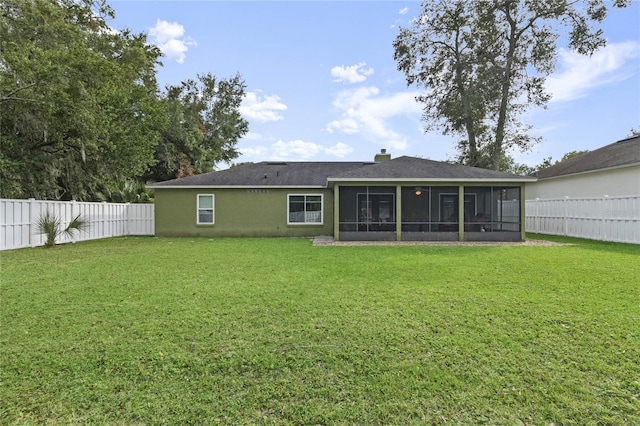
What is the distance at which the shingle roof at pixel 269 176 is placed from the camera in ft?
50.2

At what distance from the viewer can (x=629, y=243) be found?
11.2 meters

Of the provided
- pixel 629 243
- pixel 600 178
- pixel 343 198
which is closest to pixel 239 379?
pixel 343 198

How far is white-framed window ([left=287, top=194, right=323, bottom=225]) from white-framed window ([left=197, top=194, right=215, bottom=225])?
11.2 feet

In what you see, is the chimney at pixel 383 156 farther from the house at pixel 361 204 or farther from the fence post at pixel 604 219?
the fence post at pixel 604 219

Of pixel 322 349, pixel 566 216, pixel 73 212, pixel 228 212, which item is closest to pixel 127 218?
pixel 73 212

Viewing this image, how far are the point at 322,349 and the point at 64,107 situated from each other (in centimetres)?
1318

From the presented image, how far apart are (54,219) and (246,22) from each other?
32.8 feet

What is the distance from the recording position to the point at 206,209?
15.4 meters

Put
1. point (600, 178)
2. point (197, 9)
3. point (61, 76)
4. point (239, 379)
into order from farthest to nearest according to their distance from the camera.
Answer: point (600, 178), point (197, 9), point (61, 76), point (239, 379)

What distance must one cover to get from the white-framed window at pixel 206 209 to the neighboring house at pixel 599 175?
16.8 meters

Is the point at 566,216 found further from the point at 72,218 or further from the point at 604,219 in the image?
the point at 72,218

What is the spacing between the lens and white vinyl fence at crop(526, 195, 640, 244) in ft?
37.2

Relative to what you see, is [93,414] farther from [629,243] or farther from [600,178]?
[600,178]

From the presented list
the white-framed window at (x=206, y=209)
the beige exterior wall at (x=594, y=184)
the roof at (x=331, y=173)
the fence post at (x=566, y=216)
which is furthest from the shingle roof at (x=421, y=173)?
the white-framed window at (x=206, y=209)
